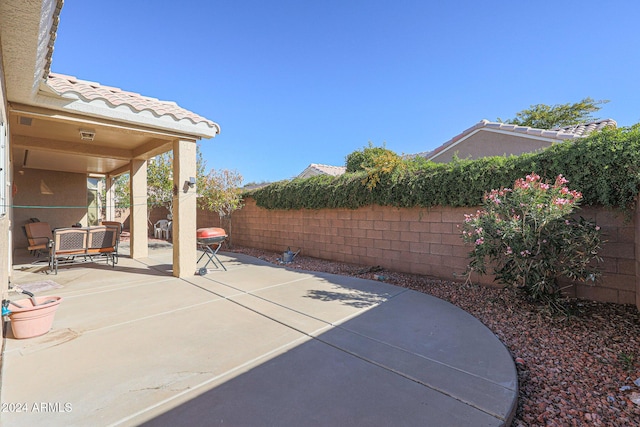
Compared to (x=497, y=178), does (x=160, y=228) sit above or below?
below

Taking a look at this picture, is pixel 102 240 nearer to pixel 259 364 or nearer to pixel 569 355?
pixel 259 364

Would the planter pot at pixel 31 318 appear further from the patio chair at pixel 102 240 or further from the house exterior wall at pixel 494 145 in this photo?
the house exterior wall at pixel 494 145

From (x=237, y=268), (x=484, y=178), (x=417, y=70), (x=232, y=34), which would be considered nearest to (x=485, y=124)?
(x=417, y=70)

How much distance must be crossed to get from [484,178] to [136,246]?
942 centimetres

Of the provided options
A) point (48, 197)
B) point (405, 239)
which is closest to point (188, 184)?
point (405, 239)

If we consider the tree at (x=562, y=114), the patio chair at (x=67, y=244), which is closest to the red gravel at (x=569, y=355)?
the patio chair at (x=67, y=244)

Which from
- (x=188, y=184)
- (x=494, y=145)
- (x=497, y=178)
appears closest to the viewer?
(x=497, y=178)

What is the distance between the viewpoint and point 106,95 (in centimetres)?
525

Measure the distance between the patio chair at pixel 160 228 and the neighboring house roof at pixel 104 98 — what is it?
977 centimetres

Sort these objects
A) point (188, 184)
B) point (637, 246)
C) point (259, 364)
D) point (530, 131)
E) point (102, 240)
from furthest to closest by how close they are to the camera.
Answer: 1. point (530, 131)
2. point (102, 240)
3. point (188, 184)
4. point (637, 246)
5. point (259, 364)

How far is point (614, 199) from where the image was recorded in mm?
3971

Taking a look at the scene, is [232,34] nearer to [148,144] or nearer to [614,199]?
[148,144]

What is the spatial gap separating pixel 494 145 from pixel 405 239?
25.0 feet

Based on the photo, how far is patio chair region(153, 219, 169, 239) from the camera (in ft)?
49.0
